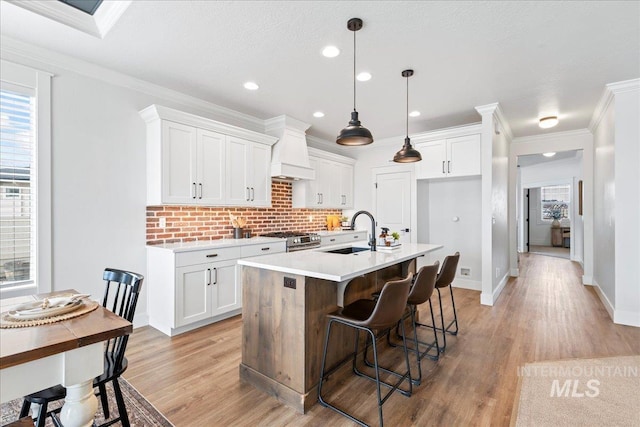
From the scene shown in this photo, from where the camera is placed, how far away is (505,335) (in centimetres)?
317

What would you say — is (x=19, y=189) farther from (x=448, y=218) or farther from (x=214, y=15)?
(x=448, y=218)

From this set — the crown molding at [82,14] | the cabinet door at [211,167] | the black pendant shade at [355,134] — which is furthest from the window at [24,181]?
the black pendant shade at [355,134]

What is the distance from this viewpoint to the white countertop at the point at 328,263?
1877 millimetres

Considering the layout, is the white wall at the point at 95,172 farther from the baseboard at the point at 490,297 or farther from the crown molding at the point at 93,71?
the baseboard at the point at 490,297

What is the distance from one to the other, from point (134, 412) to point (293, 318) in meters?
1.15

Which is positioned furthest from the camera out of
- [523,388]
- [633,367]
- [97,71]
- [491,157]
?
[491,157]

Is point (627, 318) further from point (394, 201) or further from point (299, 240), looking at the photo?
point (299, 240)

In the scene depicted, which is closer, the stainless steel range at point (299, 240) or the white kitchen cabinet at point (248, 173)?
the white kitchen cabinet at point (248, 173)

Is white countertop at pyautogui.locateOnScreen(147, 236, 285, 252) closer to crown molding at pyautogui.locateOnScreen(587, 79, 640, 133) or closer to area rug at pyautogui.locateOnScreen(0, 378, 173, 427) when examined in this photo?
area rug at pyautogui.locateOnScreen(0, 378, 173, 427)

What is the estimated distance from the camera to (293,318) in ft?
6.72

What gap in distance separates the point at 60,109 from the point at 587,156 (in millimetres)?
7677

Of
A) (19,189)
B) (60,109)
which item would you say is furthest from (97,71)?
(19,189)

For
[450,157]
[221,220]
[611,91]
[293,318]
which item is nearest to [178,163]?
[221,220]

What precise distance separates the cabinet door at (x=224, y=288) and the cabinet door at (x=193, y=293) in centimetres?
6
